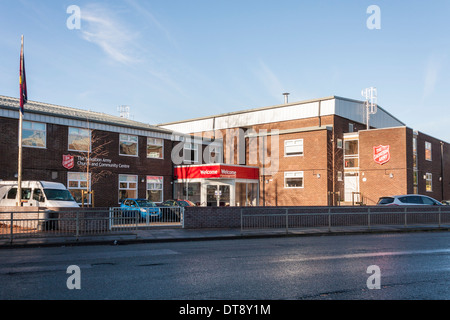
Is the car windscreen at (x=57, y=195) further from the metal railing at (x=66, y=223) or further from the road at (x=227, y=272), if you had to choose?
the road at (x=227, y=272)

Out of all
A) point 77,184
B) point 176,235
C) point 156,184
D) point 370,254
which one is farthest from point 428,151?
point 370,254

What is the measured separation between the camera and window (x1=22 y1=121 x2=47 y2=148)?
87.7 feet

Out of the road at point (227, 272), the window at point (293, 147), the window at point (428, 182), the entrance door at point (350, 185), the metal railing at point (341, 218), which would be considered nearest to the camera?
the road at point (227, 272)

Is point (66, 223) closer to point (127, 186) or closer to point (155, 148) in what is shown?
point (127, 186)

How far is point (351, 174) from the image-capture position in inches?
1533

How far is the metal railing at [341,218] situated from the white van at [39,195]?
9.00 meters

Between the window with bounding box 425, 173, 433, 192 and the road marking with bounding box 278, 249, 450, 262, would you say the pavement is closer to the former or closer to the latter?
the road marking with bounding box 278, 249, 450, 262

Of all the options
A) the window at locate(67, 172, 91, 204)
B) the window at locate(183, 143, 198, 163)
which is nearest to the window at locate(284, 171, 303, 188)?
the window at locate(183, 143, 198, 163)

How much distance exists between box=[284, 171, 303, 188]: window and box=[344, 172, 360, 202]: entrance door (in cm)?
469

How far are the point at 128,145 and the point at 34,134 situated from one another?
24.6 feet

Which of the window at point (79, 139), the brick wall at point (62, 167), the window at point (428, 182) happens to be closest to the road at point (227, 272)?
the brick wall at point (62, 167)

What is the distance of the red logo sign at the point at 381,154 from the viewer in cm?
3628
